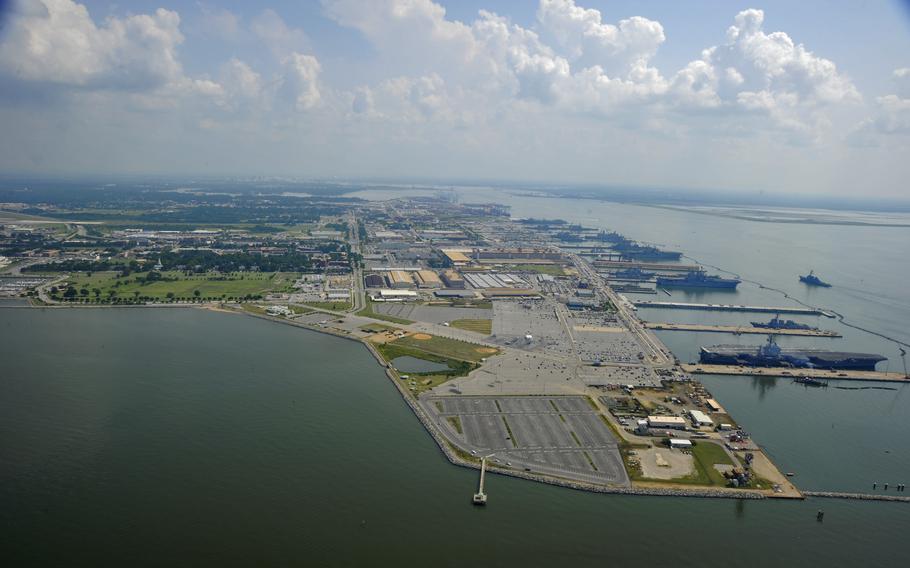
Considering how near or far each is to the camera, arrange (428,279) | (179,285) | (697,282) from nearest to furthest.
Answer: (179,285) < (428,279) < (697,282)

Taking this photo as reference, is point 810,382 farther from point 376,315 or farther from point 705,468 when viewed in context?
point 376,315

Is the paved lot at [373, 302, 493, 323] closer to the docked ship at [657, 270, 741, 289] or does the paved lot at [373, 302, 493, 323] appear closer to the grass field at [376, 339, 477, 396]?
the grass field at [376, 339, 477, 396]

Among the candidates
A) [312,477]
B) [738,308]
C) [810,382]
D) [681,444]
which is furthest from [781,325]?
[312,477]

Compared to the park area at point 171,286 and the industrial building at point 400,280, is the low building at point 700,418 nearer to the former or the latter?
the industrial building at point 400,280

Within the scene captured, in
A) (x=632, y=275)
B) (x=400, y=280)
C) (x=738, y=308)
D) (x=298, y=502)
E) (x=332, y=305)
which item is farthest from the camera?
(x=632, y=275)

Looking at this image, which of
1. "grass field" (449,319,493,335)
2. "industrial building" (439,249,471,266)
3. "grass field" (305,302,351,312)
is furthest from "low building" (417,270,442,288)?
"grass field" (449,319,493,335)

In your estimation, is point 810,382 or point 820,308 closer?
point 810,382
